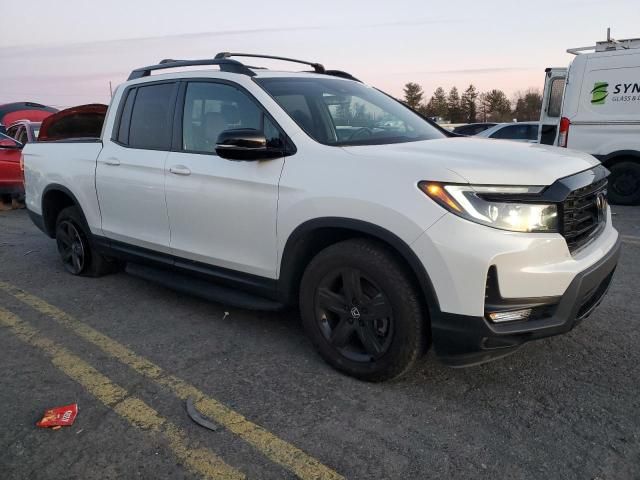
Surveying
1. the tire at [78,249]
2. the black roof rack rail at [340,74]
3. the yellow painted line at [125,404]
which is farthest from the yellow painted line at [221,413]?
the black roof rack rail at [340,74]

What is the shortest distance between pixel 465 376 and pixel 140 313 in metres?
2.52

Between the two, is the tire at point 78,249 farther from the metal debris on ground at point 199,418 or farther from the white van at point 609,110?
the white van at point 609,110

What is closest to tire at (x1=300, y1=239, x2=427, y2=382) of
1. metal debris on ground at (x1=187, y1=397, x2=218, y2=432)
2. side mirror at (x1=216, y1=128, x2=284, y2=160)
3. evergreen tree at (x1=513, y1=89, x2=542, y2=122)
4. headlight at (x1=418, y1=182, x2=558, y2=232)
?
headlight at (x1=418, y1=182, x2=558, y2=232)

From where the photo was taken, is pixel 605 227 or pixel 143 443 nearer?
pixel 143 443

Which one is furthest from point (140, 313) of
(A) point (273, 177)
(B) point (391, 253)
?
(B) point (391, 253)

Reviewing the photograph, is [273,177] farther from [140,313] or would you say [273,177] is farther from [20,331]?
[20,331]

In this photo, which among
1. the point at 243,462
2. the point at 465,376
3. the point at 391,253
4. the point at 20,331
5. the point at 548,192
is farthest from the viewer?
the point at 20,331

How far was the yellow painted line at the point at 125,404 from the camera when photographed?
2.36 meters

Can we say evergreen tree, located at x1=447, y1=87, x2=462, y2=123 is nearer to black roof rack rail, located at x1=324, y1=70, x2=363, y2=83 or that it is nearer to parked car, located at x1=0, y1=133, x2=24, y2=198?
parked car, located at x1=0, y1=133, x2=24, y2=198

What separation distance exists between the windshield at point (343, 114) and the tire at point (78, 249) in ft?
8.31

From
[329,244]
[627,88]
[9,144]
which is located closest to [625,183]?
[627,88]

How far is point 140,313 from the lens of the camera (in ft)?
13.9

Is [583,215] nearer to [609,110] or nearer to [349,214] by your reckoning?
[349,214]

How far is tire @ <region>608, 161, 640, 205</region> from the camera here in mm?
8477
